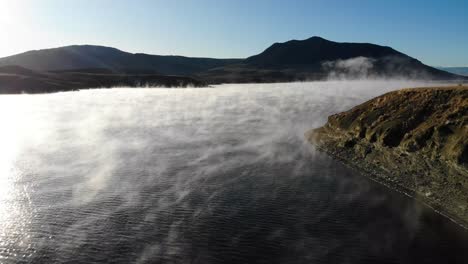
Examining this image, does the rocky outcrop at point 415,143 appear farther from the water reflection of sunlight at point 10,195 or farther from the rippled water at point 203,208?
the water reflection of sunlight at point 10,195

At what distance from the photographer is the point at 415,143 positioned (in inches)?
1868

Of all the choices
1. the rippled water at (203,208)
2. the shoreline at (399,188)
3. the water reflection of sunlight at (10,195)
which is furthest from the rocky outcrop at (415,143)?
the water reflection of sunlight at (10,195)

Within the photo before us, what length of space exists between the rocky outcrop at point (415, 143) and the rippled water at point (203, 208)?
2378 mm

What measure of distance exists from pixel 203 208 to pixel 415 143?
2512cm

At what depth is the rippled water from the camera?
2821cm

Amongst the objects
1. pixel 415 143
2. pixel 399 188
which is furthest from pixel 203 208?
pixel 415 143

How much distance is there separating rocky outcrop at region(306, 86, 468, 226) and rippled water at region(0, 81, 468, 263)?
7.80 feet

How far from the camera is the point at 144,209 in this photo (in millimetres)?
36250

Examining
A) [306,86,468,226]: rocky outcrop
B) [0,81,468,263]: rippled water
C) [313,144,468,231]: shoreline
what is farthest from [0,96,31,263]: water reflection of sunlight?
[306,86,468,226]: rocky outcrop

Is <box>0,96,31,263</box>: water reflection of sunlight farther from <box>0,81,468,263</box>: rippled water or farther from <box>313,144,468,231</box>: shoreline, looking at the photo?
<box>313,144,468,231</box>: shoreline

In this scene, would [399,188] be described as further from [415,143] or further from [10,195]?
[10,195]

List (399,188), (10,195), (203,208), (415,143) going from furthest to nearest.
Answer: (415,143), (399,188), (10,195), (203,208)

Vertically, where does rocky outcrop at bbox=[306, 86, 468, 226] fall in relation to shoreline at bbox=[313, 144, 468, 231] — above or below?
above

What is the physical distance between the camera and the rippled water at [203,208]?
92.6ft
